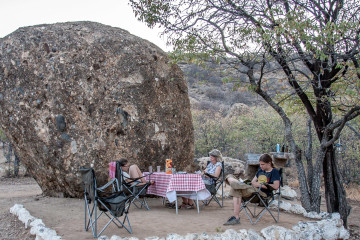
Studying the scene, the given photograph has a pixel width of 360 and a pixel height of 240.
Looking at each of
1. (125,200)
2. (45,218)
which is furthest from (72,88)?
(125,200)

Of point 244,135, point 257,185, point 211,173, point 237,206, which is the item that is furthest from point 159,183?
point 244,135

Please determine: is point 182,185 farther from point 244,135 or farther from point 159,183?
point 244,135

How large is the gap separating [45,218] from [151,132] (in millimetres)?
2518

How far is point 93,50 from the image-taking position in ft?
22.0

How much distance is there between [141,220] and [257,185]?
5.50 ft

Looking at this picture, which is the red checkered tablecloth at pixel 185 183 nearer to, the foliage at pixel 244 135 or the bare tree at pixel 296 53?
the bare tree at pixel 296 53

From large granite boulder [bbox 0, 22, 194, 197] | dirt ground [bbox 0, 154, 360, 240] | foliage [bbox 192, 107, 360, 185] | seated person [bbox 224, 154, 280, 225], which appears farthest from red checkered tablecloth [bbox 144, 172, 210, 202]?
foliage [bbox 192, 107, 360, 185]

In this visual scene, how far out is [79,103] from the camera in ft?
21.2

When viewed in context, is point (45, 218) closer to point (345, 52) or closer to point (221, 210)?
point (221, 210)

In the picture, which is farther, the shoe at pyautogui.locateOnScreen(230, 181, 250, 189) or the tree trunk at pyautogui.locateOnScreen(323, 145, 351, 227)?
the tree trunk at pyautogui.locateOnScreen(323, 145, 351, 227)

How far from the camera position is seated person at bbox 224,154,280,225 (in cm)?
479

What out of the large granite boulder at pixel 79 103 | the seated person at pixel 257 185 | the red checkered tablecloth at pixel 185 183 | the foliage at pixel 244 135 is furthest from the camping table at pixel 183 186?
the foliage at pixel 244 135

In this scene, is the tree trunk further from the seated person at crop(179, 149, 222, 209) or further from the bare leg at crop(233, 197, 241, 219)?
the bare leg at crop(233, 197, 241, 219)

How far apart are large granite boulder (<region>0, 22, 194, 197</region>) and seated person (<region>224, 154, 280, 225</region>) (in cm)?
238
